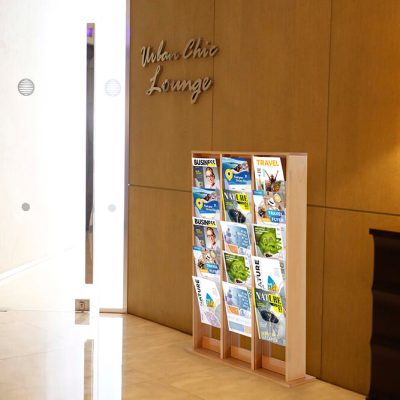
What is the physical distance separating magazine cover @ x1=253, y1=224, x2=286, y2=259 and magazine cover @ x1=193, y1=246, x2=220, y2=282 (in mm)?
490

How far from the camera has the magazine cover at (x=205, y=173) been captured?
5.25 meters

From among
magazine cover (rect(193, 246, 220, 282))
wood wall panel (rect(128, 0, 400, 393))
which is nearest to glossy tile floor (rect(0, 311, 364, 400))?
wood wall panel (rect(128, 0, 400, 393))

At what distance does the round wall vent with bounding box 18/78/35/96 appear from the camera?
2.97 m

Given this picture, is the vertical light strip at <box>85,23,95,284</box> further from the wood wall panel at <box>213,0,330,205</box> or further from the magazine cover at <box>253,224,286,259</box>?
the magazine cover at <box>253,224,286,259</box>

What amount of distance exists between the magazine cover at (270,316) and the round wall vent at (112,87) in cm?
261

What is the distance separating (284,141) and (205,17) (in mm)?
1412

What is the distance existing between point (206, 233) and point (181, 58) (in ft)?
5.43

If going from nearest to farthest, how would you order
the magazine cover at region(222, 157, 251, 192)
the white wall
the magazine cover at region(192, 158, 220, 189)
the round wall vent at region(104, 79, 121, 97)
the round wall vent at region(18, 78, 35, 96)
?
the white wall
the round wall vent at region(18, 78, 35, 96)
the magazine cover at region(222, 157, 251, 192)
the magazine cover at region(192, 158, 220, 189)
the round wall vent at region(104, 79, 121, 97)

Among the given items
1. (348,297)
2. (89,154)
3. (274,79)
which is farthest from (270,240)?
(89,154)

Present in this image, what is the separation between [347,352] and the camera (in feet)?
15.5

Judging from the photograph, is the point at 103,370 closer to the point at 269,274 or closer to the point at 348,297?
the point at 269,274

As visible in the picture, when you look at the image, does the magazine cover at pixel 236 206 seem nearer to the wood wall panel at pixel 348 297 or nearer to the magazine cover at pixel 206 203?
the magazine cover at pixel 206 203

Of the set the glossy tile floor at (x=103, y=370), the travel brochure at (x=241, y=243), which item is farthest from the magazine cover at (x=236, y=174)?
the glossy tile floor at (x=103, y=370)

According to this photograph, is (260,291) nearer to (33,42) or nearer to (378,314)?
(378,314)
